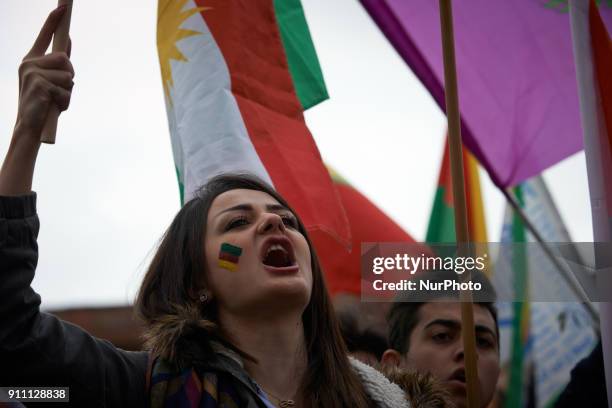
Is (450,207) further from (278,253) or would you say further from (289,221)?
(278,253)

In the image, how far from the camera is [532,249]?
4531 millimetres

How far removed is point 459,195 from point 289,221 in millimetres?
584

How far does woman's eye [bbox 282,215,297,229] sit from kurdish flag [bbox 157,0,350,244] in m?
0.83

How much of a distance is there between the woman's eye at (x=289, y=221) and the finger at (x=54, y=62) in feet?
3.07

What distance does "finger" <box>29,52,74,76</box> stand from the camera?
1827 mm

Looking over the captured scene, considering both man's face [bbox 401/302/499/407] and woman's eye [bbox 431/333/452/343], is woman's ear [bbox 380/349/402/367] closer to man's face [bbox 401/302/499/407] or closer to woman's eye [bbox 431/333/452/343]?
man's face [bbox 401/302/499/407]

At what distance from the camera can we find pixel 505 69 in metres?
4.20

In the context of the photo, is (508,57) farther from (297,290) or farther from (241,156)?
(297,290)

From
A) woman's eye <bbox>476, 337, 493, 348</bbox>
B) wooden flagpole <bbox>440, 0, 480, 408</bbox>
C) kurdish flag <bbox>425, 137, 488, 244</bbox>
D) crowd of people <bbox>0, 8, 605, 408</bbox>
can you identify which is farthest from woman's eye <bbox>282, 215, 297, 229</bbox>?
kurdish flag <bbox>425, 137, 488, 244</bbox>

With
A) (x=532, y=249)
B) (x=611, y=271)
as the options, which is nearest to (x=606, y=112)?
(x=611, y=271)

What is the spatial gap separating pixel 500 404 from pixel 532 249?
87 centimetres

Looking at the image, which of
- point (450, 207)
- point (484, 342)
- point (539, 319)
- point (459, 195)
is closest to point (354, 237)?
point (450, 207)

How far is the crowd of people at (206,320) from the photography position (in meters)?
1.77

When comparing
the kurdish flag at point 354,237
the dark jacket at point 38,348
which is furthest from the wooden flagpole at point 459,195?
the kurdish flag at point 354,237
